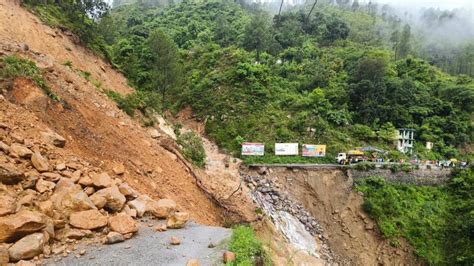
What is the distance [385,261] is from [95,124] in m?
20.9

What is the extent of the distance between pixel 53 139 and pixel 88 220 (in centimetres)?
275

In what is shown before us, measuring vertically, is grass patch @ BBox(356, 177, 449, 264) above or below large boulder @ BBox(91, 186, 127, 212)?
below

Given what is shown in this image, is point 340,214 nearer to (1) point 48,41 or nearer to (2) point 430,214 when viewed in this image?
(2) point 430,214

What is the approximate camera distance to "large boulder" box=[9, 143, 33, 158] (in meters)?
6.22

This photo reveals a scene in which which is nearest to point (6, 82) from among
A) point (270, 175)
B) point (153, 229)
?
point (153, 229)

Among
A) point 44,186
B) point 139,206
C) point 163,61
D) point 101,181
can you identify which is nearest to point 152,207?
point 139,206

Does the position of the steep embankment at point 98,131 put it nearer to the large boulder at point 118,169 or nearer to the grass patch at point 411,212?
the large boulder at point 118,169

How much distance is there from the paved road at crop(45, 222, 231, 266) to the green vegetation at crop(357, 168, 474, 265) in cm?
1963

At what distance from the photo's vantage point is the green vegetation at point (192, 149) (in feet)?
58.2

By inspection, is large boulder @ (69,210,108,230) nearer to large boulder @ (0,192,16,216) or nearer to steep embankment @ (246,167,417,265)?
large boulder @ (0,192,16,216)

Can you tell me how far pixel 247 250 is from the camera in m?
6.17

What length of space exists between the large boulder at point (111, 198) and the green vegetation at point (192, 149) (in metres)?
10.0

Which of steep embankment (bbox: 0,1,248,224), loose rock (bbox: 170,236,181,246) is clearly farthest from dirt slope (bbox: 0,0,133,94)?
loose rock (bbox: 170,236,181,246)

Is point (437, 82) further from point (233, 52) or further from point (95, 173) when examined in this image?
point (95, 173)
